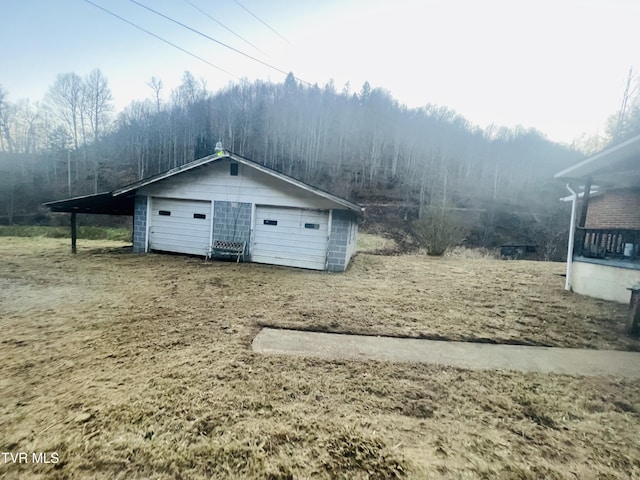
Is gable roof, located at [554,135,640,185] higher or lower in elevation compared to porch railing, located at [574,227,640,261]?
higher

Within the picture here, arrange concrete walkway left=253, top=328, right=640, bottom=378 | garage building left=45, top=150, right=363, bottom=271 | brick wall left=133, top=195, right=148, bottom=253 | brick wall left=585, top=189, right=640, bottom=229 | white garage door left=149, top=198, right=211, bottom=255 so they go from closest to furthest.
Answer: concrete walkway left=253, top=328, right=640, bottom=378 < brick wall left=585, top=189, right=640, bottom=229 < garage building left=45, top=150, right=363, bottom=271 < white garage door left=149, top=198, right=211, bottom=255 < brick wall left=133, top=195, right=148, bottom=253

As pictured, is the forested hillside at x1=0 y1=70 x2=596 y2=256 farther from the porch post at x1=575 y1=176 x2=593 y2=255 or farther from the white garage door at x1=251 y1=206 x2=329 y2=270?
the white garage door at x1=251 y1=206 x2=329 y2=270

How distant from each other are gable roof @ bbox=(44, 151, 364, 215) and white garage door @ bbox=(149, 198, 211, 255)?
92 cm

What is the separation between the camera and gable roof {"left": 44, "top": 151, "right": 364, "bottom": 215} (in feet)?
29.5

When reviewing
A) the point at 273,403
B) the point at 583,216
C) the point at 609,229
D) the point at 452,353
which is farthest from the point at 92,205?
the point at 609,229

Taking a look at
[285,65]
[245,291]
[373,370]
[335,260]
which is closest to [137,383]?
[373,370]

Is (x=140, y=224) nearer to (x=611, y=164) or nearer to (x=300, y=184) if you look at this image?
(x=300, y=184)

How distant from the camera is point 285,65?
376 inches

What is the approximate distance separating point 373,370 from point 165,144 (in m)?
42.9

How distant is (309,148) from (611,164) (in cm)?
3852

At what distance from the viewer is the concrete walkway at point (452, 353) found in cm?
323

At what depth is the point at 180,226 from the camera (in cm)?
1050

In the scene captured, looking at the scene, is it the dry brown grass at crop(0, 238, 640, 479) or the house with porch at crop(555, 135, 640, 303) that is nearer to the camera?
the dry brown grass at crop(0, 238, 640, 479)

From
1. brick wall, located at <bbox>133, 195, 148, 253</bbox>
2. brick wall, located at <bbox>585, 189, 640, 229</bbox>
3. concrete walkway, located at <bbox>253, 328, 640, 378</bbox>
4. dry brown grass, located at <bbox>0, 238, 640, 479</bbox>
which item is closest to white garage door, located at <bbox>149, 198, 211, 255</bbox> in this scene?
brick wall, located at <bbox>133, 195, 148, 253</bbox>
